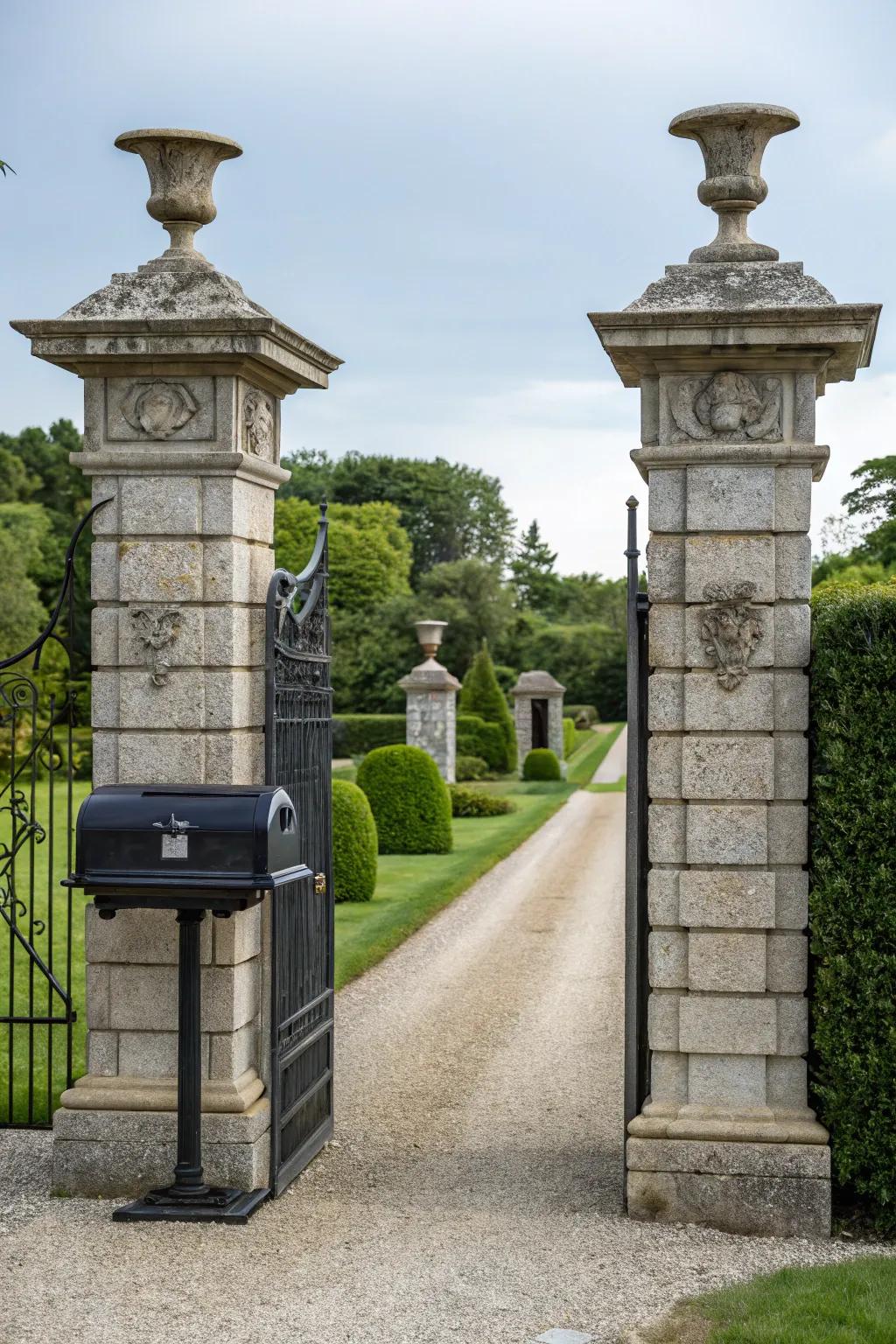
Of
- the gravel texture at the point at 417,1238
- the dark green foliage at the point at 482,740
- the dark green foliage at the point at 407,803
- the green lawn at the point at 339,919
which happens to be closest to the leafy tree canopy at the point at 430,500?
the dark green foliage at the point at 482,740

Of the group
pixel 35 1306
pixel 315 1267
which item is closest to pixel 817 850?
pixel 315 1267

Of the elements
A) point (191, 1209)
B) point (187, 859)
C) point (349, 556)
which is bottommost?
point (191, 1209)

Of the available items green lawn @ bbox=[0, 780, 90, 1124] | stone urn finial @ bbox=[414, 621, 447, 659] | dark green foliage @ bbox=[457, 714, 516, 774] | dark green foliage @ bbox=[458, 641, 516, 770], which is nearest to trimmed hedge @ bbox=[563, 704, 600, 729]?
dark green foliage @ bbox=[458, 641, 516, 770]

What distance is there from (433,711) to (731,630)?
23.1 metres

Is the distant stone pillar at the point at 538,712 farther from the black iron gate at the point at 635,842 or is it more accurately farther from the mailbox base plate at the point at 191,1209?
the mailbox base plate at the point at 191,1209

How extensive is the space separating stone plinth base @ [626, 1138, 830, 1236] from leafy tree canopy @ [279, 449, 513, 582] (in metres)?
59.4

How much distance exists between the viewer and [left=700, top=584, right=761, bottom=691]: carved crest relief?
5.94m

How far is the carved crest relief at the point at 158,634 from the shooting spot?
20.5 ft

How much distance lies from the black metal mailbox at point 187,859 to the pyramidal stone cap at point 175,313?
1.86 m

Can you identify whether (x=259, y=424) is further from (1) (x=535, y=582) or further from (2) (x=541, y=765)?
(1) (x=535, y=582)

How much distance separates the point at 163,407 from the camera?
6.31m

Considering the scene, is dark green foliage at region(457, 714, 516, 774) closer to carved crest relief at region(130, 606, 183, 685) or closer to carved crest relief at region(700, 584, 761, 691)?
carved crest relief at region(130, 606, 183, 685)

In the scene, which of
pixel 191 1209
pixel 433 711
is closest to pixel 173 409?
pixel 191 1209

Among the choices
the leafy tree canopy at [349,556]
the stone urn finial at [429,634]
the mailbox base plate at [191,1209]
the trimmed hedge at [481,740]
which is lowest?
the mailbox base plate at [191,1209]
